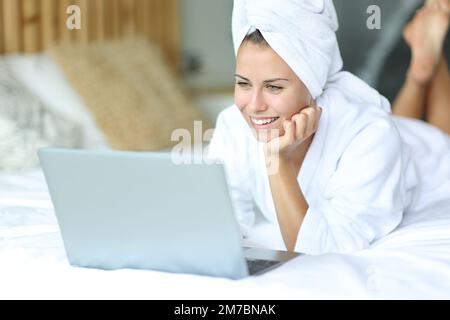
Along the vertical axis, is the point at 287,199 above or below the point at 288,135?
below

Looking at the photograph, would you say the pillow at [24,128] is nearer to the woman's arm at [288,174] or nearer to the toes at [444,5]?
the woman's arm at [288,174]

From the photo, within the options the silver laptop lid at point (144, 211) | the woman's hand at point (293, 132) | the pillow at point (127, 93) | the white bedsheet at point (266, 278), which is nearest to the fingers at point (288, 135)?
the woman's hand at point (293, 132)

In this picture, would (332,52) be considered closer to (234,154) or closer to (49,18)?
(234,154)

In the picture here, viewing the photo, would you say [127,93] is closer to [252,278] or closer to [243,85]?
[243,85]

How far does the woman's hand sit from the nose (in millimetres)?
78

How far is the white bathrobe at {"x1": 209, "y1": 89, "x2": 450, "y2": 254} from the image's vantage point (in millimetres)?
1427

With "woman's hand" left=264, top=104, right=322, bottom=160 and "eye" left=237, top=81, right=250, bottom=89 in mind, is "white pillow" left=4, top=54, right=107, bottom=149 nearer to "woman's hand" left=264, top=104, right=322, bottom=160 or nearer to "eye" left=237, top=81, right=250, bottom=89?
"eye" left=237, top=81, right=250, bottom=89

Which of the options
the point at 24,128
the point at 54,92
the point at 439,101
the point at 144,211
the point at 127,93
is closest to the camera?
the point at 144,211

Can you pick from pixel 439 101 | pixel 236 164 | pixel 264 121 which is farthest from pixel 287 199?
pixel 439 101

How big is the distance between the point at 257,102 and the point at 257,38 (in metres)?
0.11

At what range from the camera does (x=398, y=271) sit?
3.92 ft

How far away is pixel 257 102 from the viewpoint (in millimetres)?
1459

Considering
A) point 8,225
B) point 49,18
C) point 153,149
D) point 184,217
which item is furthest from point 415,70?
point 184,217

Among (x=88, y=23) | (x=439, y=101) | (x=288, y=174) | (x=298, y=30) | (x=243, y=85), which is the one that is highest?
(x=298, y=30)
